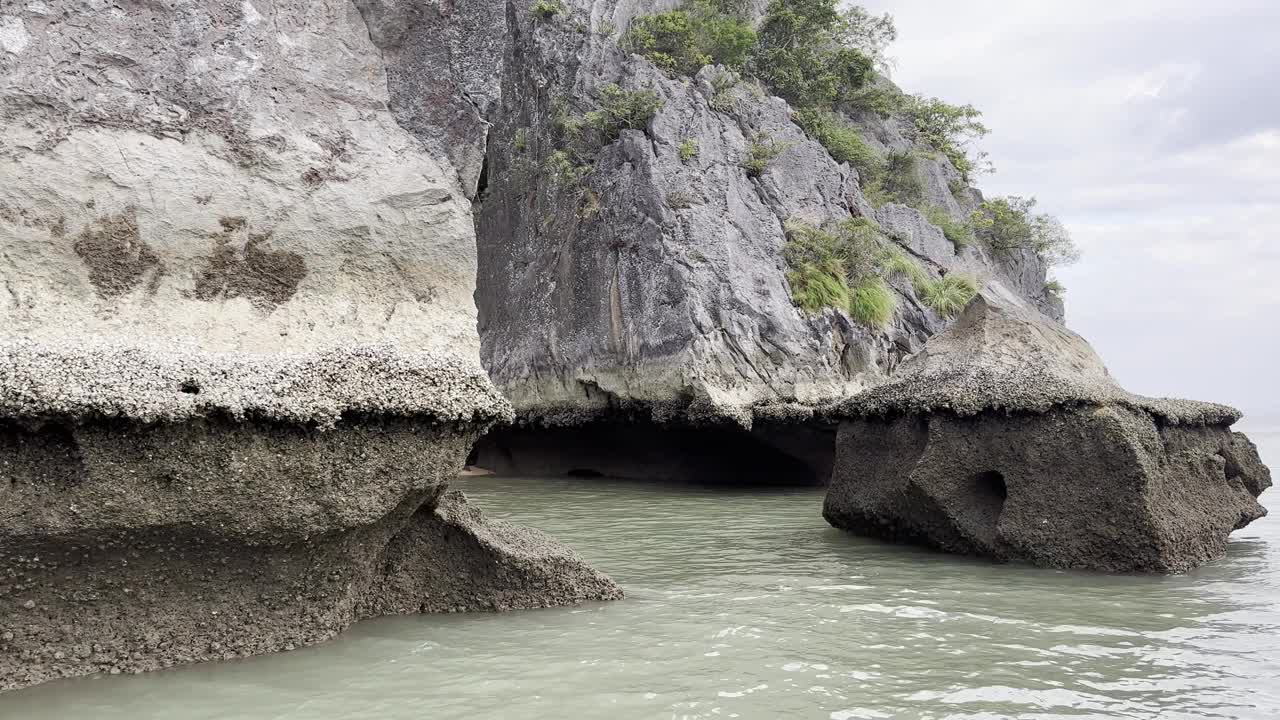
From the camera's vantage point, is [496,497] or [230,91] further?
[496,497]

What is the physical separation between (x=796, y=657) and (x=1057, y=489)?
350cm

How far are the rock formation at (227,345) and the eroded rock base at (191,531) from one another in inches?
0.4

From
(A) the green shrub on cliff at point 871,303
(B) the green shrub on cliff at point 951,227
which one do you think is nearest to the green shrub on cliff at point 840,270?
(A) the green shrub on cliff at point 871,303

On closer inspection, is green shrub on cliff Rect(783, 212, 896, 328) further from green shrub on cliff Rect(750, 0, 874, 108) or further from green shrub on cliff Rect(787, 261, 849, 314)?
green shrub on cliff Rect(750, 0, 874, 108)

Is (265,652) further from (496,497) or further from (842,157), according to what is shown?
(842,157)

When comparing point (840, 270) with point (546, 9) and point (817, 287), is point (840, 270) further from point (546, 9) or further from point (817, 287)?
point (546, 9)

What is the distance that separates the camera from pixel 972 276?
20.1 metres

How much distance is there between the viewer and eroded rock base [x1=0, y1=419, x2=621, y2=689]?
4.00m

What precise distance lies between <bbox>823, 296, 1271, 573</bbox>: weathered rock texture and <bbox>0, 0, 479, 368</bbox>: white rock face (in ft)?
13.5

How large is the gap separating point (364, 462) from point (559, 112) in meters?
13.4

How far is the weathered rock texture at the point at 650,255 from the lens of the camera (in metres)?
15.0

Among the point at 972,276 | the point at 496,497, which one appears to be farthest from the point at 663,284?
the point at 972,276

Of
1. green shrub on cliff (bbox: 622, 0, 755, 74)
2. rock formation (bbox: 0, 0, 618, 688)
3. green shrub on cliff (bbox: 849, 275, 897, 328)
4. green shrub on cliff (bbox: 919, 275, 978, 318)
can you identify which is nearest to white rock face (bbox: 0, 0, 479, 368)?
rock formation (bbox: 0, 0, 618, 688)

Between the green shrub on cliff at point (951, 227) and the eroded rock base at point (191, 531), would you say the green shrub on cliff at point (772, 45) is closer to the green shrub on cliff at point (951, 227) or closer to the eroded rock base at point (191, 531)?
the green shrub on cliff at point (951, 227)
